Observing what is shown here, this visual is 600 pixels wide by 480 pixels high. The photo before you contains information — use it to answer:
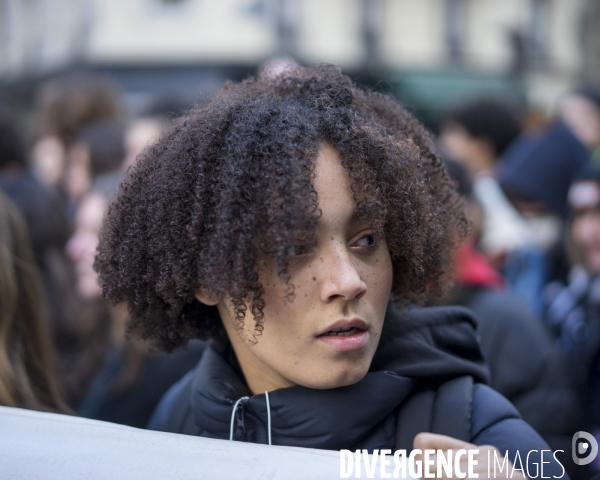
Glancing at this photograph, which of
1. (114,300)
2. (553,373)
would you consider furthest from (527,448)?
(553,373)

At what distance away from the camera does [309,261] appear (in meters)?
1.58

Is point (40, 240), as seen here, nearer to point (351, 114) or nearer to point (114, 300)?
point (114, 300)

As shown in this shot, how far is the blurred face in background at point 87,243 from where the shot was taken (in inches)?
142

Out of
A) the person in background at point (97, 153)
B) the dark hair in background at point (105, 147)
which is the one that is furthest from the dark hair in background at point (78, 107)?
the dark hair in background at point (105, 147)

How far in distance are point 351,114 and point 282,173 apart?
10.0 inches

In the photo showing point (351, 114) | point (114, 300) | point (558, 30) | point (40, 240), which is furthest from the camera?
point (558, 30)

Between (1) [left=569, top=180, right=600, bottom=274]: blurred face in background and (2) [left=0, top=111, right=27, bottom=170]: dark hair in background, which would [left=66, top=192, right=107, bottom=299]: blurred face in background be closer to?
(2) [left=0, top=111, right=27, bottom=170]: dark hair in background

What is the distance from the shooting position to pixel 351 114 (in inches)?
66.9

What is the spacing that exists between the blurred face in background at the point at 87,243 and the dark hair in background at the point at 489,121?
274cm

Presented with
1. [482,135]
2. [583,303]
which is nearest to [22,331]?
[583,303]

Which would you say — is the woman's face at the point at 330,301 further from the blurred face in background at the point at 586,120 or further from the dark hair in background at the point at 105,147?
the blurred face in background at the point at 586,120

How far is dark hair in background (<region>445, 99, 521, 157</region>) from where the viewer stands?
5.30 m

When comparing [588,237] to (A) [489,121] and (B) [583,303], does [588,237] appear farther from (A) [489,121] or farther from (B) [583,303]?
(A) [489,121]

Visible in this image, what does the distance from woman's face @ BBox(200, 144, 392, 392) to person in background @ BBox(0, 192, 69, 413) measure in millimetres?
967
